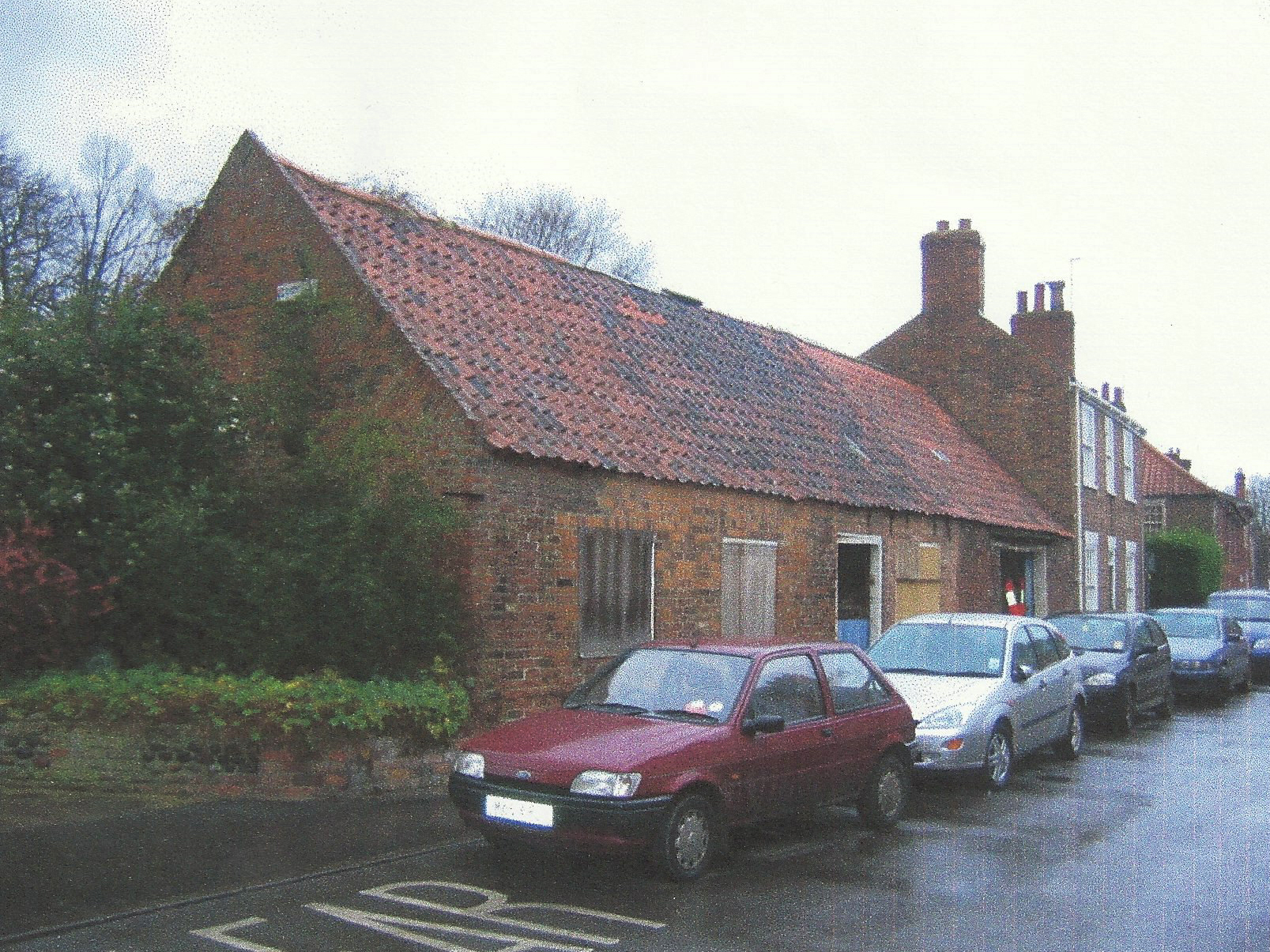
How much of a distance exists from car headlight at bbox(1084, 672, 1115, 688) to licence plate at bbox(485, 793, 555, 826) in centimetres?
1067

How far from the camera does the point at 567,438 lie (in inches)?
488

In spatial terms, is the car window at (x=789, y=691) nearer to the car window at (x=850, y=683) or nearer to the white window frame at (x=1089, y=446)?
the car window at (x=850, y=683)

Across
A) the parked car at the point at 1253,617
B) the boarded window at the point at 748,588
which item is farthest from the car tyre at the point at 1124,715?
the parked car at the point at 1253,617

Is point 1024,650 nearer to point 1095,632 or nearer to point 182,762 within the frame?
point 1095,632

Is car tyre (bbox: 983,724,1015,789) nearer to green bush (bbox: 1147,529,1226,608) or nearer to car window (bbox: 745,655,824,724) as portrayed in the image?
car window (bbox: 745,655,824,724)

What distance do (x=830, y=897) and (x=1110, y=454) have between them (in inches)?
991

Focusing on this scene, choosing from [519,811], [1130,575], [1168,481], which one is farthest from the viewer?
[1168,481]

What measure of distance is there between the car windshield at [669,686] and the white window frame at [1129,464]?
25.5 metres

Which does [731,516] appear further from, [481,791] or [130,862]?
[130,862]

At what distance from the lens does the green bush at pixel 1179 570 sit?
38.3 metres

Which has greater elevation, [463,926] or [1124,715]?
[1124,715]

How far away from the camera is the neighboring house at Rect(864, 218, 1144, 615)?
26.3m

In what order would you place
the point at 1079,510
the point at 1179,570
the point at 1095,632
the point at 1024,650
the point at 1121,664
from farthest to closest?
the point at 1179,570
the point at 1079,510
the point at 1095,632
the point at 1121,664
the point at 1024,650

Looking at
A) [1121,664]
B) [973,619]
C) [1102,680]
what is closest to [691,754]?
[973,619]
